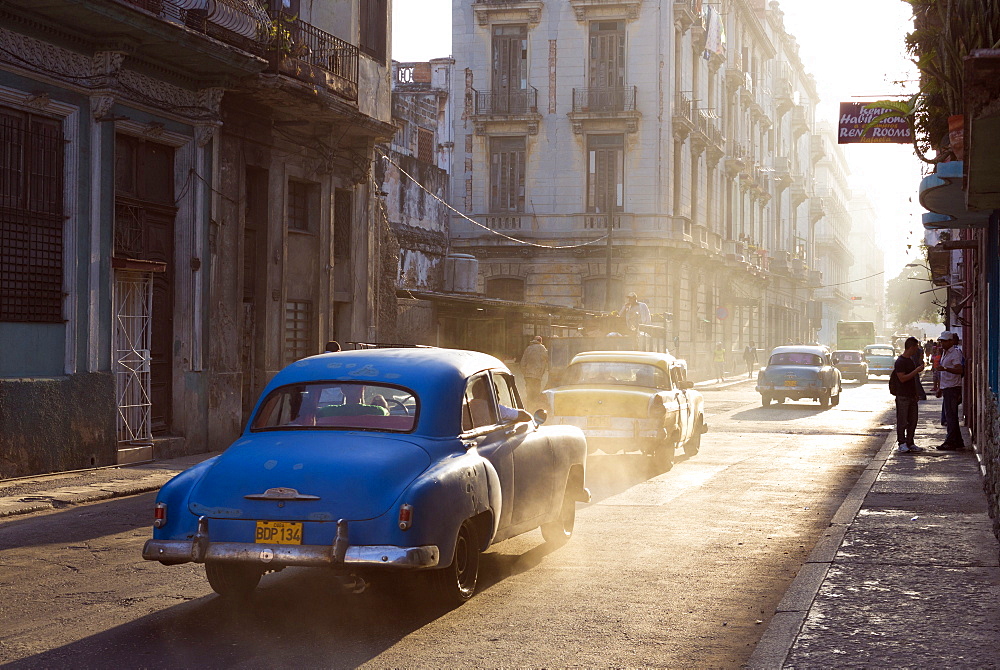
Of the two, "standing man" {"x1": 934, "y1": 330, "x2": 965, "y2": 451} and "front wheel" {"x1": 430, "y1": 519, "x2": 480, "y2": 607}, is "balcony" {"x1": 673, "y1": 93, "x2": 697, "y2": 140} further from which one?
"front wheel" {"x1": 430, "y1": 519, "x2": 480, "y2": 607}

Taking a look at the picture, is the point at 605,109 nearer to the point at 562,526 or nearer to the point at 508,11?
the point at 508,11

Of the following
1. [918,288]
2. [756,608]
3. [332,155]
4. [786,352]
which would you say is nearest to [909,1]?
[756,608]

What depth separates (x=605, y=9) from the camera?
1818 inches

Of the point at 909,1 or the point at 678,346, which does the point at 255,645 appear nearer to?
the point at 909,1

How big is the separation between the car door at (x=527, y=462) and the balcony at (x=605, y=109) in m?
37.6

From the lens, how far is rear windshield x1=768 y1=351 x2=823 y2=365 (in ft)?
113

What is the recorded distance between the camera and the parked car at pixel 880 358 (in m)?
61.8

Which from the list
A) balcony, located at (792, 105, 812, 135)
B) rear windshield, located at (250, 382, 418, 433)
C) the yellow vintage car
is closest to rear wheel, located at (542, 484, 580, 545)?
rear windshield, located at (250, 382, 418, 433)

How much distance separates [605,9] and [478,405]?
40147mm

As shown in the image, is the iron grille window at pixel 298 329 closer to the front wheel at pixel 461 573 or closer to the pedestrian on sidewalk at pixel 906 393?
the pedestrian on sidewalk at pixel 906 393

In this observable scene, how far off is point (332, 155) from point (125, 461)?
28.0ft

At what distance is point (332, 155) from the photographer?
76.0 feet

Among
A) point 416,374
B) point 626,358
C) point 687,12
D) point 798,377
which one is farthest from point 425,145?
point 416,374

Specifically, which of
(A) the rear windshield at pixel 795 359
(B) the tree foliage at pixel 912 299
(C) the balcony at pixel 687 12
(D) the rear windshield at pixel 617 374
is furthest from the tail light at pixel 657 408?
(B) the tree foliage at pixel 912 299
